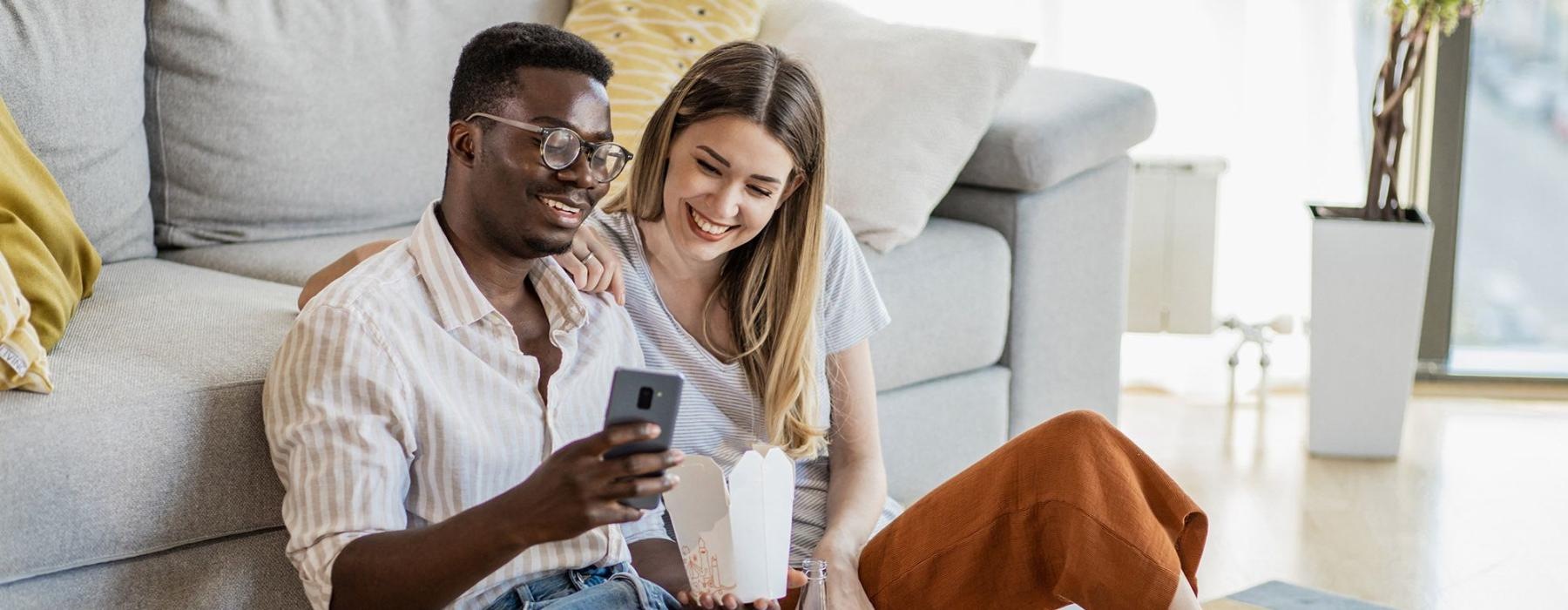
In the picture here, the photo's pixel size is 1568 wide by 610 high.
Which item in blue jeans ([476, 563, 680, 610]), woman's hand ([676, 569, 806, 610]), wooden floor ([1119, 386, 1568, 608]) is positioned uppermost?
blue jeans ([476, 563, 680, 610])

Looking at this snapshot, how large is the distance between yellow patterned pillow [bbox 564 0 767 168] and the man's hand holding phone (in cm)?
129

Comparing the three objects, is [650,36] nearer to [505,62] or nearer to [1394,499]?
[505,62]

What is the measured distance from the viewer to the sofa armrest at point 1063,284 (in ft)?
8.02

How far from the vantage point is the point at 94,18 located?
1995mm

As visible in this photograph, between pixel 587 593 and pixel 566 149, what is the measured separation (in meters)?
0.37

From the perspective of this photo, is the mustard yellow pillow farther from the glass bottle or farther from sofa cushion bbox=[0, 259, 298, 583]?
the glass bottle

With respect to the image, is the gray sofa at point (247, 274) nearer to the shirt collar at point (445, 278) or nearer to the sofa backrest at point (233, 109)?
the sofa backrest at point (233, 109)

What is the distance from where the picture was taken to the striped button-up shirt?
3.89ft

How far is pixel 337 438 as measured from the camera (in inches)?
46.7

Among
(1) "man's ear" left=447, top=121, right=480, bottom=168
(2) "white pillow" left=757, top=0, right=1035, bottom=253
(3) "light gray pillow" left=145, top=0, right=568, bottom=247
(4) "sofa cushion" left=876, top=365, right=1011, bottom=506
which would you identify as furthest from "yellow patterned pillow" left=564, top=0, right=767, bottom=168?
(1) "man's ear" left=447, top=121, right=480, bottom=168

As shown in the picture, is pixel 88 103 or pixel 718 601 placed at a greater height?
pixel 88 103

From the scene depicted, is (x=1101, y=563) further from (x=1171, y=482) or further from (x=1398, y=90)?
(x=1398, y=90)

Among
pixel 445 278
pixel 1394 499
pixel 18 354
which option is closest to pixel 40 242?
pixel 18 354

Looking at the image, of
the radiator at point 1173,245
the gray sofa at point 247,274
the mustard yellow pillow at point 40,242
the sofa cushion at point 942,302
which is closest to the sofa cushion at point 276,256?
the gray sofa at point 247,274
